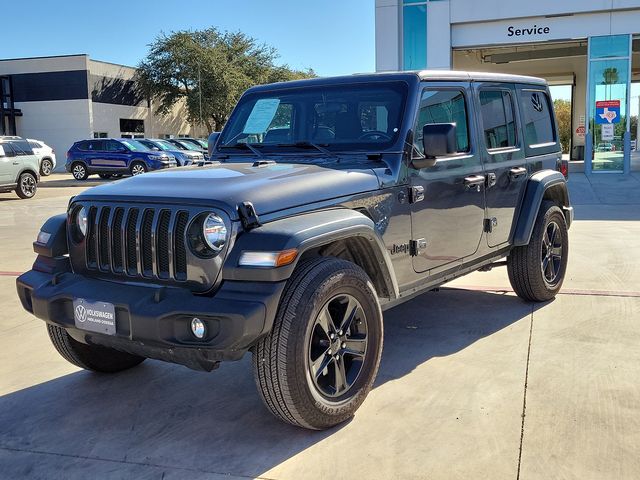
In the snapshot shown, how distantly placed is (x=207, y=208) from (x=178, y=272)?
0.36m

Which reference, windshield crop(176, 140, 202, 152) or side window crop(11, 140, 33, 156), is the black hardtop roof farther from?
windshield crop(176, 140, 202, 152)

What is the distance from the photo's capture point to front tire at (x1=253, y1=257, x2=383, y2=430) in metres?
3.12

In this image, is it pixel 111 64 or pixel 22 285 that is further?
pixel 111 64

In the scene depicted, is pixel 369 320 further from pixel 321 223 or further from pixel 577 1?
pixel 577 1

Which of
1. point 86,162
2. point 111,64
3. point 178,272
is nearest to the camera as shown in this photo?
point 178,272

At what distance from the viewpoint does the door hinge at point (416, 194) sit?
407 centimetres

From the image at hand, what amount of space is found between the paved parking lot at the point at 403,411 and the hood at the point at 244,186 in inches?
48.7

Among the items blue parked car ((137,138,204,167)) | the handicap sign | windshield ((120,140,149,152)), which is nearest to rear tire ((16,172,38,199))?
windshield ((120,140,149,152))

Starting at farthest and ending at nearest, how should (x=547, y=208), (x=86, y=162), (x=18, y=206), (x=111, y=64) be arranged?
(x=111, y=64), (x=86, y=162), (x=18, y=206), (x=547, y=208)

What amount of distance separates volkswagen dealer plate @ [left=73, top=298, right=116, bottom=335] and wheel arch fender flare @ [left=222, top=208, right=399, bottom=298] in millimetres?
644

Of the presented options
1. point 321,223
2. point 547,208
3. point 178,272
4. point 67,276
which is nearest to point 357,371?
point 321,223

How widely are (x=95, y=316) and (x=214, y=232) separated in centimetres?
78

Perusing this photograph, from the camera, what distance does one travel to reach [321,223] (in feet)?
10.8

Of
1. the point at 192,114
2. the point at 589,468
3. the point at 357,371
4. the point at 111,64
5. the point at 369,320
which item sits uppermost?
the point at 111,64
